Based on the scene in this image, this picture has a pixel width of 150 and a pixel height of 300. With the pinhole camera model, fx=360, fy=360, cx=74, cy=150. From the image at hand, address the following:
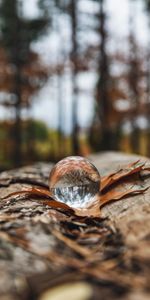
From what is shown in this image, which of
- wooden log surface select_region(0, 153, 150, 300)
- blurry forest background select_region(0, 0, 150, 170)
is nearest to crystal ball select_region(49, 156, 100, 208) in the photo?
wooden log surface select_region(0, 153, 150, 300)

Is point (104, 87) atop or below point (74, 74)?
below

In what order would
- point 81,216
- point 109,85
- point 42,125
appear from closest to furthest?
point 81,216
point 109,85
point 42,125

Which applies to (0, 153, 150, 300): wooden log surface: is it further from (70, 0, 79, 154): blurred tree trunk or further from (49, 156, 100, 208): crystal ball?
(70, 0, 79, 154): blurred tree trunk

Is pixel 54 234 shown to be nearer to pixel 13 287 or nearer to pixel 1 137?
pixel 13 287

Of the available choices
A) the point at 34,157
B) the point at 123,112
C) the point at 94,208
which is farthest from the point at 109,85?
the point at 94,208

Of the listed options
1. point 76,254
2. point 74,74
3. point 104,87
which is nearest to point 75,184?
point 76,254

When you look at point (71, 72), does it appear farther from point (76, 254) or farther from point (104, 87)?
point (76, 254)
